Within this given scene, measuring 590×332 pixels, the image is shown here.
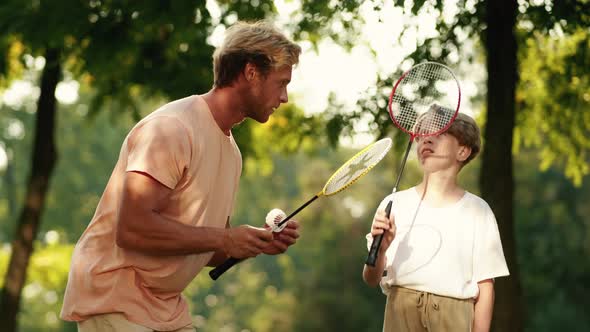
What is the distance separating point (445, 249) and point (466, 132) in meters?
0.67

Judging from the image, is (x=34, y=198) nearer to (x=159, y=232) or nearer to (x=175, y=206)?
(x=175, y=206)

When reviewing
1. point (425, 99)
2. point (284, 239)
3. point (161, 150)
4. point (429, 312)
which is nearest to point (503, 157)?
point (425, 99)

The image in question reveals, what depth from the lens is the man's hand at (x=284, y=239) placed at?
13.2 feet

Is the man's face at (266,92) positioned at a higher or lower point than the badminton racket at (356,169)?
higher

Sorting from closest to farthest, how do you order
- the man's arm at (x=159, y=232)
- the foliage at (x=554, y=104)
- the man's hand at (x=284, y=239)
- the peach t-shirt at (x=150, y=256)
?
1. the man's arm at (x=159, y=232)
2. the peach t-shirt at (x=150, y=256)
3. the man's hand at (x=284, y=239)
4. the foliage at (x=554, y=104)

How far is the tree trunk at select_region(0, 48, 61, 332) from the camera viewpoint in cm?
1278

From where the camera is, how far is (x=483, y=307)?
195 inches

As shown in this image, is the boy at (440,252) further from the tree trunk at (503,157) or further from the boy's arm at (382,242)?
the tree trunk at (503,157)

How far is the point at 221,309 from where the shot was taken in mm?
51625

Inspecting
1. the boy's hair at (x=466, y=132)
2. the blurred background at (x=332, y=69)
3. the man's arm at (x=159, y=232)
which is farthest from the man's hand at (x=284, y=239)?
the blurred background at (x=332, y=69)

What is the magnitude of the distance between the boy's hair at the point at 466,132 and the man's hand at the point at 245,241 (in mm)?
1647

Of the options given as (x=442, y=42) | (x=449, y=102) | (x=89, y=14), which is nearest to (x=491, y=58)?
(x=442, y=42)

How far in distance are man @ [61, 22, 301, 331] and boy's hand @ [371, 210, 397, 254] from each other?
0.71m

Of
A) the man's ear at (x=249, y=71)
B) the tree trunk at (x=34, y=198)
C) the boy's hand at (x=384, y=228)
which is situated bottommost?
the tree trunk at (x=34, y=198)
